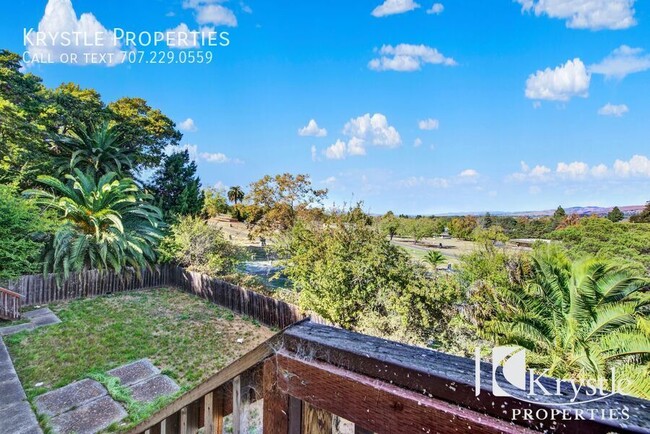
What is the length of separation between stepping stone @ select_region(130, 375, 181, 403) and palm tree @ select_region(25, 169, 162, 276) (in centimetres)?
574

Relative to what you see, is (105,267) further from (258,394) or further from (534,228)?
(534,228)

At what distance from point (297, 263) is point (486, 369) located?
31.5 feet

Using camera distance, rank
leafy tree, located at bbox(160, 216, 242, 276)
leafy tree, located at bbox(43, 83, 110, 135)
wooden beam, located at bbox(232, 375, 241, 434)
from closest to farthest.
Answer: wooden beam, located at bbox(232, 375, 241, 434), leafy tree, located at bbox(160, 216, 242, 276), leafy tree, located at bbox(43, 83, 110, 135)

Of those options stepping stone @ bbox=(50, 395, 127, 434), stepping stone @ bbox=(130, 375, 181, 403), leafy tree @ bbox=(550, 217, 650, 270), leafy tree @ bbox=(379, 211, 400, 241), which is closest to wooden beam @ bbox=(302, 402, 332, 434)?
stepping stone @ bbox=(50, 395, 127, 434)

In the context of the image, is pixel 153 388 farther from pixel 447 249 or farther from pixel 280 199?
pixel 447 249

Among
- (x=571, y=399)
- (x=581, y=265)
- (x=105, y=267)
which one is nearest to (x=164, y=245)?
(x=105, y=267)

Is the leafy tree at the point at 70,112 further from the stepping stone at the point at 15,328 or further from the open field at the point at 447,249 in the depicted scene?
the open field at the point at 447,249

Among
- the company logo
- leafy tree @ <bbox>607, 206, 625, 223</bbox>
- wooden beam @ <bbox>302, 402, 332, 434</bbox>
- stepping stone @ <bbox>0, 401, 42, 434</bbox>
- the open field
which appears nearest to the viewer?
the company logo

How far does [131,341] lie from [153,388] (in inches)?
87.8

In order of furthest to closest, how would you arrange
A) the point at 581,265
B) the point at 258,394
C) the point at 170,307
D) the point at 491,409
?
the point at 170,307
the point at 581,265
the point at 258,394
the point at 491,409

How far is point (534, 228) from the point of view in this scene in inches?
1499

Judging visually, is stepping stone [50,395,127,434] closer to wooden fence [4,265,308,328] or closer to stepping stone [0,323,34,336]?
wooden fence [4,265,308,328]

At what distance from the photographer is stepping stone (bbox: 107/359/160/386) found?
18.3ft

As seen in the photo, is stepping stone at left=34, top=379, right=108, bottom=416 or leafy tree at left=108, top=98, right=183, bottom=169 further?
leafy tree at left=108, top=98, right=183, bottom=169
